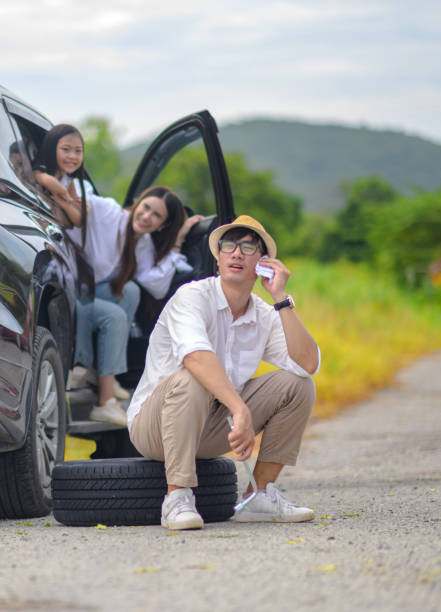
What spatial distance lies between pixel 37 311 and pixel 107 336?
1291 mm

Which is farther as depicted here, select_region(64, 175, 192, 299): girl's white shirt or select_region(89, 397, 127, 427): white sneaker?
select_region(64, 175, 192, 299): girl's white shirt

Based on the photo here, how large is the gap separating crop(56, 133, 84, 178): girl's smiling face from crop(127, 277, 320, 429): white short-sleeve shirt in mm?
1424

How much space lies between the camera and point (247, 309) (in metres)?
4.67

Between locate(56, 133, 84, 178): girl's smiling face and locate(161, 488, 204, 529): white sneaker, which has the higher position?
locate(56, 133, 84, 178): girl's smiling face

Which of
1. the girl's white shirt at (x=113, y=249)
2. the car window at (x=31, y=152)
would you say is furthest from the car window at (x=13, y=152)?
the girl's white shirt at (x=113, y=249)

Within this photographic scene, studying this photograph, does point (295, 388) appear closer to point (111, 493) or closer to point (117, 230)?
point (111, 493)

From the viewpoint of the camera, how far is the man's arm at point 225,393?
4.23 meters

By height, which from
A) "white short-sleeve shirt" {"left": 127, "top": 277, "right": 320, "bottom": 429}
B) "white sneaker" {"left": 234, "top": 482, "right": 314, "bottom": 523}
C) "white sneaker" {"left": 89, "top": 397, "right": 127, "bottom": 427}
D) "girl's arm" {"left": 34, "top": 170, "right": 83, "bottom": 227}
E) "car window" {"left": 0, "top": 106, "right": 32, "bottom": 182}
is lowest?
"white sneaker" {"left": 234, "top": 482, "right": 314, "bottom": 523}

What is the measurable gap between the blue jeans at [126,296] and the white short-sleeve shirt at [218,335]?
1459 millimetres

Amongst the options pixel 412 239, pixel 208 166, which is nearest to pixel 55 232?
pixel 208 166

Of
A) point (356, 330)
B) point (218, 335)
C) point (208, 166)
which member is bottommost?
point (356, 330)

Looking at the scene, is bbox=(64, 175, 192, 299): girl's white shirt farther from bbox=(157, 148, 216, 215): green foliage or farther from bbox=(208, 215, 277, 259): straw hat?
bbox=(157, 148, 216, 215): green foliage

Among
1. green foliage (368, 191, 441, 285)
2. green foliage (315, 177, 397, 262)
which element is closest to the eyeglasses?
green foliage (368, 191, 441, 285)

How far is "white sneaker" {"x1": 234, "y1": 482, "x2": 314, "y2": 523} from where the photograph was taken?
4.57 metres
